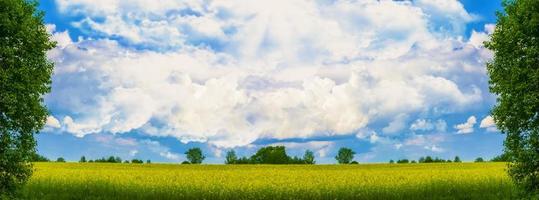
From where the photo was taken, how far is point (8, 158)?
103 ft

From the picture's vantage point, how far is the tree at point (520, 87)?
29.6 meters

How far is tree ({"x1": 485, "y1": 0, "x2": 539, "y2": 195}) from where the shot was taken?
97.2 ft

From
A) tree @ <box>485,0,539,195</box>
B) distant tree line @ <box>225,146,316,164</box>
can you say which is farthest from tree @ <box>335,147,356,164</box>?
tree @ <box>485,0,539,195</box>

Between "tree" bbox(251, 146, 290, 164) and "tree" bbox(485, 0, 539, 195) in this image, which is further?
"tree" bbox(251, 146, 290, 164)

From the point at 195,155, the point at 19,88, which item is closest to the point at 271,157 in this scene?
the point at 195,155

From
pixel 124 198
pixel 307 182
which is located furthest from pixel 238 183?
pixel 124 198

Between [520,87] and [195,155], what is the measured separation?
139273 millimetres

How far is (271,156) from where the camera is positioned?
13038 centimetres

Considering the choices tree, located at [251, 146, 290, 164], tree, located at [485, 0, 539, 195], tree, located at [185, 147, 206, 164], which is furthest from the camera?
tree, located at [185, 147, 206, 164]

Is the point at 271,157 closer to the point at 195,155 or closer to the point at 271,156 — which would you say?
the point at 271,156

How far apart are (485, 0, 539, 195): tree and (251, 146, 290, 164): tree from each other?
9878 cm

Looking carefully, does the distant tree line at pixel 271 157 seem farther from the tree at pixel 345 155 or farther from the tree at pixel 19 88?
the tree at pixel 19 88

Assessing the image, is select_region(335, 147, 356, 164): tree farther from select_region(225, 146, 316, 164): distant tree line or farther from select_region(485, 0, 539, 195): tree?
select_region(485, 0, 539, 195): tree

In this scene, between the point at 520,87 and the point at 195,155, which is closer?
the point at 520,87
